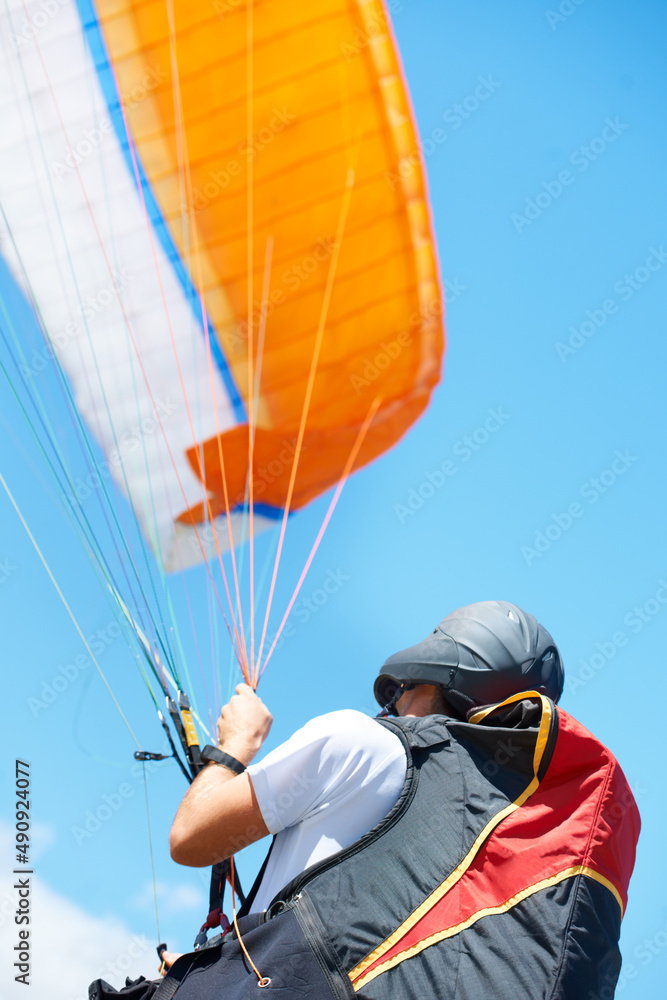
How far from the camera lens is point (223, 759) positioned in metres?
2.01

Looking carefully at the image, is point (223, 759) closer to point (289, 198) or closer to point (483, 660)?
point (483, 660)

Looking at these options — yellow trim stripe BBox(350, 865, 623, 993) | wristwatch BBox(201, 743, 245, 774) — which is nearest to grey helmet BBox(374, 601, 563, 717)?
wristwatch BBox(201, 743, 245, 774)

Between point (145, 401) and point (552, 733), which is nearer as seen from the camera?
point (552, 733)

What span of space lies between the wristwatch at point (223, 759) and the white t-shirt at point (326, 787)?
0.76 feet

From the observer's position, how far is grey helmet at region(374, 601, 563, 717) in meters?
2.29

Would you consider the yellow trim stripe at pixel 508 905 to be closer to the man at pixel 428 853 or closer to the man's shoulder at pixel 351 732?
the man at pixel 428 853

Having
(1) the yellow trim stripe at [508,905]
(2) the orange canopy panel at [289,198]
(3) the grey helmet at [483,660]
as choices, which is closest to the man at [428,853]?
(1) the yellow trim stripe at [508,905]

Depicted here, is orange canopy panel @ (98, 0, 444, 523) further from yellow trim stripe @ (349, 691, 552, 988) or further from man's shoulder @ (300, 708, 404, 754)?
yellow trim stripe @ (349, 691, 552, 988)

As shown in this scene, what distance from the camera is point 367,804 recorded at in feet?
5.82

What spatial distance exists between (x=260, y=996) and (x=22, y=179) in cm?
514

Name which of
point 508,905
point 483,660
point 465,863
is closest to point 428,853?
point 465,863

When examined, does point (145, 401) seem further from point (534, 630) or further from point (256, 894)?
point (256, 894)

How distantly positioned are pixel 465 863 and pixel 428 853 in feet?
0.25

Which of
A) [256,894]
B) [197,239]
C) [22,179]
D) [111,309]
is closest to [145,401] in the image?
[111,309]
